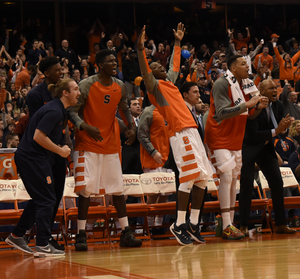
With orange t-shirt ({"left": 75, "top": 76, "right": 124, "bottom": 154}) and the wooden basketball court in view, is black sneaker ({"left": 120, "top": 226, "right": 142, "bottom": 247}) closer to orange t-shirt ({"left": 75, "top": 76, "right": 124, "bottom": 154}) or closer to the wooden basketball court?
the wooden basketball court

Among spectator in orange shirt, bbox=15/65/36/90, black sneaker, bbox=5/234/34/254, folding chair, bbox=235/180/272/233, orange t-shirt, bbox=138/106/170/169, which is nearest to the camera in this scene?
black sneaker, bbox=5/234/34/254

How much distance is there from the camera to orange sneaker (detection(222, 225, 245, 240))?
6.39 m

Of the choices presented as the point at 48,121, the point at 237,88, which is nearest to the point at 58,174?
the point at 48,121

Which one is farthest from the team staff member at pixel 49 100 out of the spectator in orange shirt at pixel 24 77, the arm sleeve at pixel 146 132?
the spectator in orange shirt at pixel 24 77

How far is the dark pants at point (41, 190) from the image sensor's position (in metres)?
5.41

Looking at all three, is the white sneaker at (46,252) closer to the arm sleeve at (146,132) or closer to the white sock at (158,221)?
the arm sleeve at (146,132)

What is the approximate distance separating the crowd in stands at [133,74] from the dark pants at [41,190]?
1.23m

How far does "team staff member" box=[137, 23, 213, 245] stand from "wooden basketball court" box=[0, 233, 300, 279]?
289 mm

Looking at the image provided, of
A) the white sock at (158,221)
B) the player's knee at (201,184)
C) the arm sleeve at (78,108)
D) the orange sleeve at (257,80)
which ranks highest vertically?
the orange sleeve at (257,80)

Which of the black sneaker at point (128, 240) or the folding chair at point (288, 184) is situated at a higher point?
the folding chair at point (288, 184)

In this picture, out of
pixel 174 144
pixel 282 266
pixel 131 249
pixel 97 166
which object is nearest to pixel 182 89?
pixel 174 144

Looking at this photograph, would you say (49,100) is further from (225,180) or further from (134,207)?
(225,180)

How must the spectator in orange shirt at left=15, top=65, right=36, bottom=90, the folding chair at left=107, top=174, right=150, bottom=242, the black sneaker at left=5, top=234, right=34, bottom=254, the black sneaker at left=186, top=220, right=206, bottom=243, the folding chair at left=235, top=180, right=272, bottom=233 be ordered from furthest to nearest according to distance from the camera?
the spectator in orange shirt at left=15, top=65, right=36, bottom=90 → the folding chair at left=235, top=180, right=272, bottom=233 → the folding chair at left=107, top=174, right=150, bottom=242 → the black sneaker at left=186, top=220, right=206, bottom=243 → the black sneaker at left=5, top=234, right=34, bottom=254

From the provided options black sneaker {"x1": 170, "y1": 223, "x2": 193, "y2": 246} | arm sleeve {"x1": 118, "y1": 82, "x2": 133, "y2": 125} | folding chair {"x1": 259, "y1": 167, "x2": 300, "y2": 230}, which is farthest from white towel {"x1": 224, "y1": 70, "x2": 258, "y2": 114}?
folding chair {"x1": 259, "y1": 167, "x2": 300, "y2": 230}
